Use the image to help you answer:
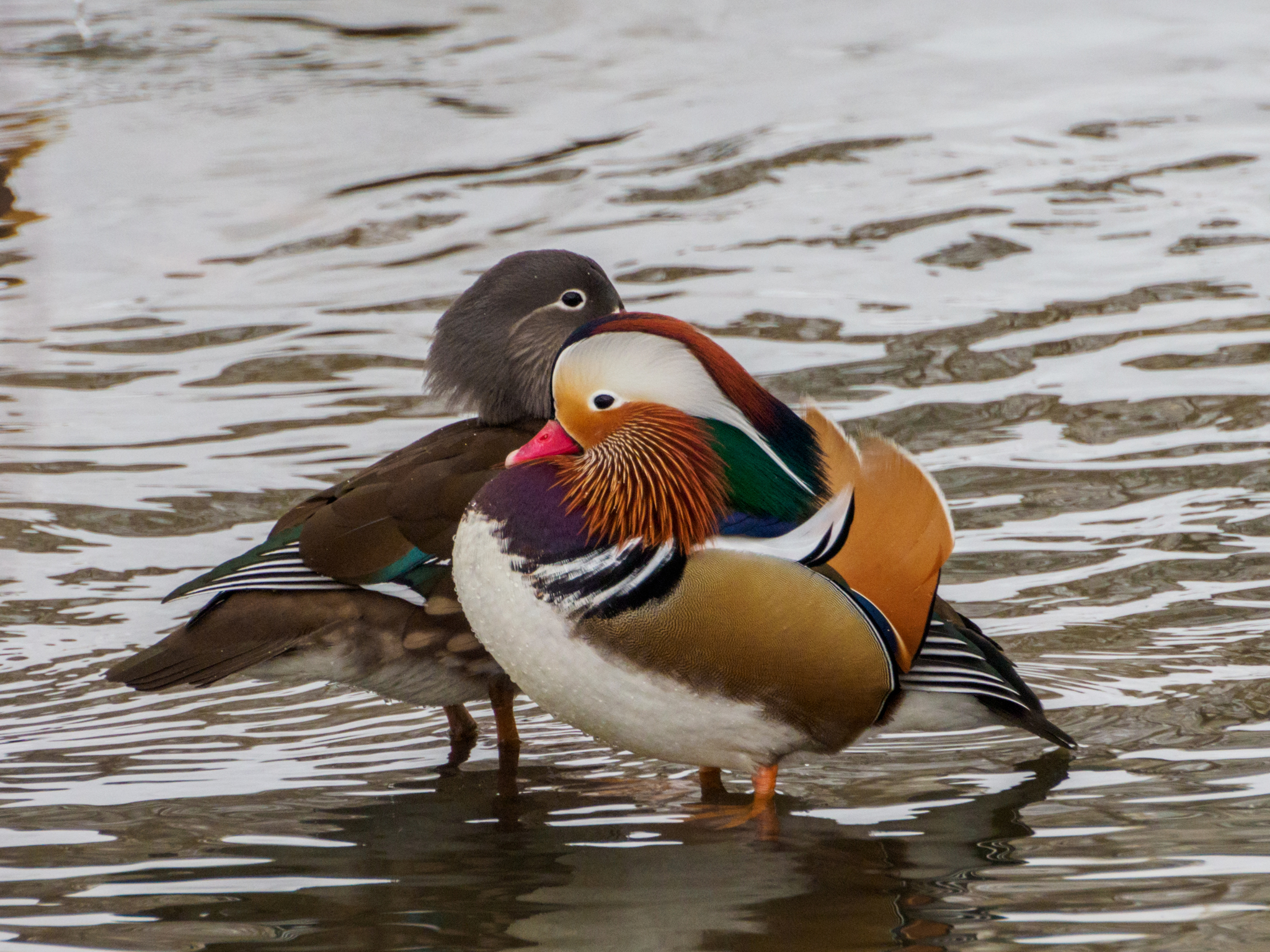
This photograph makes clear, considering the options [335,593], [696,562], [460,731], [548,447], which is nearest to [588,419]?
[548,447]

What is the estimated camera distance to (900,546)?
3604mm

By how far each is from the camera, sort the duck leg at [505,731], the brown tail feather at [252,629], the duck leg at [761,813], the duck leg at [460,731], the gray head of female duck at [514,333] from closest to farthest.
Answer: the duck leg at [761,813] < the brown tail feather at [252,629] < the duck leg at [505,731] < the duck leg at [460,731] < the gray head of female duck at [514,333]

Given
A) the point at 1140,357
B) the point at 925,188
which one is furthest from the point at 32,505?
the point at 925,188

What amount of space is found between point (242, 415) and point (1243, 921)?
14.3 ft

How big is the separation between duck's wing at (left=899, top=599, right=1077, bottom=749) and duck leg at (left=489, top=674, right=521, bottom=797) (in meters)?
0.96

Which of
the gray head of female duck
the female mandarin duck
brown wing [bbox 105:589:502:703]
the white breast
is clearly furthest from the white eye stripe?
the gray head of female duck

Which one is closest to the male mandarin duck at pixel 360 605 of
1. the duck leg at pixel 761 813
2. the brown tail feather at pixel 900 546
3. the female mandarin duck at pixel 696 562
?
the female mandarin duck at pixel 696 562

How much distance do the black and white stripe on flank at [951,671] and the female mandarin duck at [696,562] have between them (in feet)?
0.04

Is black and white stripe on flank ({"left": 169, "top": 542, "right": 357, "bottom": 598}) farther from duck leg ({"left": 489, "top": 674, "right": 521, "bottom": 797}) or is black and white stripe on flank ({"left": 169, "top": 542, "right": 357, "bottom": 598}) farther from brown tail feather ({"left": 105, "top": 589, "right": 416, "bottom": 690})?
duck leg ({"left": 489, "top": 674, "right": 521, "bottom": 797})

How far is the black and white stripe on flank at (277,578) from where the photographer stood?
4035mm

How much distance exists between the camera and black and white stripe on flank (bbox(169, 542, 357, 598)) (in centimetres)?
404

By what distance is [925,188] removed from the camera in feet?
28.2

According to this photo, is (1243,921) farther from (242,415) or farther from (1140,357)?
(242,415)

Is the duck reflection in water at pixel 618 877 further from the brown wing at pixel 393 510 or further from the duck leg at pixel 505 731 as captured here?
the brown wing at pixel 393 510
